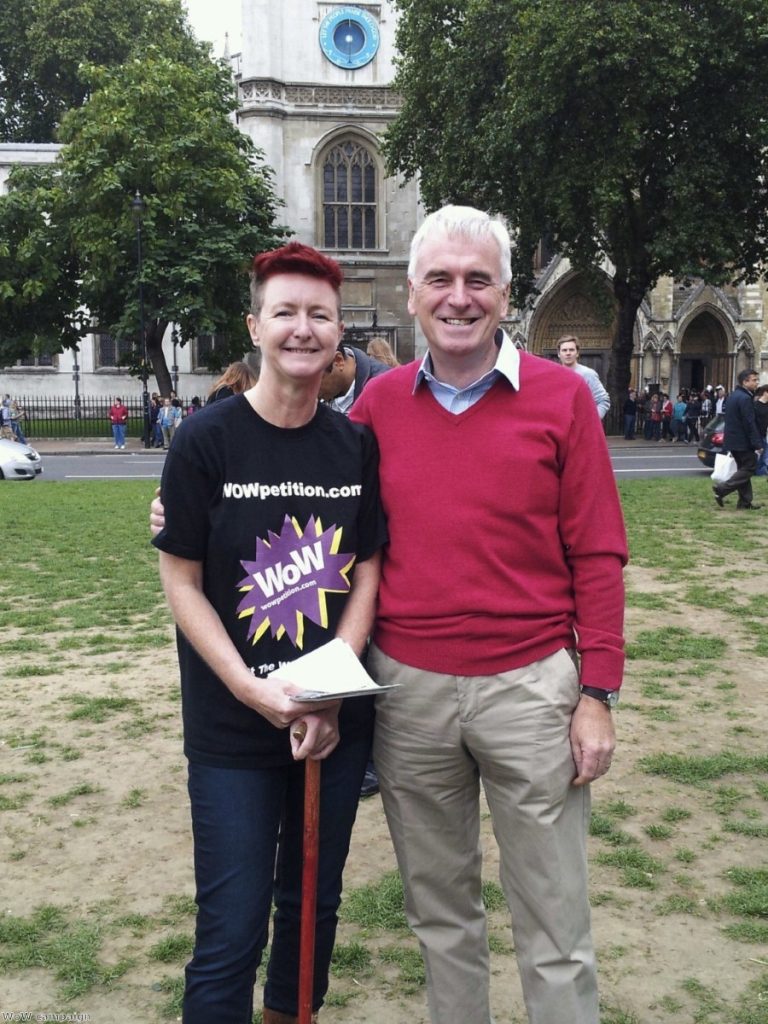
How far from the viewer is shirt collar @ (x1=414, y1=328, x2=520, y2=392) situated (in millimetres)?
2506

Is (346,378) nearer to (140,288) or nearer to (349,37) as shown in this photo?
(140,288)

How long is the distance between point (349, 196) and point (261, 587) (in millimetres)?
39869

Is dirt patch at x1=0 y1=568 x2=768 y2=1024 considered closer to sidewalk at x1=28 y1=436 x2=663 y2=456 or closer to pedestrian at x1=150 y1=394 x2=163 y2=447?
sidewalk at x1=28 y1=436 x2=663 y2=456

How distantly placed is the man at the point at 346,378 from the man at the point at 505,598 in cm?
199

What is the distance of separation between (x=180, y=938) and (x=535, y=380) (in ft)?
7.46

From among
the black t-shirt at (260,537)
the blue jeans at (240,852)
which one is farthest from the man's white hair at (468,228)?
the blue jeans at (240,852)

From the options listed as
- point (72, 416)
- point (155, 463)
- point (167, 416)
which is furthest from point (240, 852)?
point (72, 416)

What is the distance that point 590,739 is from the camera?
2.43m

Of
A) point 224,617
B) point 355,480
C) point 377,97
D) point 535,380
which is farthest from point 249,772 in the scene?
point 377,97

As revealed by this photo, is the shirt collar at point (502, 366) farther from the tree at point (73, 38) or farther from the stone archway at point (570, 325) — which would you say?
the tree at point (73, 38)

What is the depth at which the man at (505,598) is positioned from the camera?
244 cm

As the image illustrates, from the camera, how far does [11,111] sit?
4841 centimetres

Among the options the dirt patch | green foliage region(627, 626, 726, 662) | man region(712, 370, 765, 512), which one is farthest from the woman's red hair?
man region(712, 370, 765, 512)

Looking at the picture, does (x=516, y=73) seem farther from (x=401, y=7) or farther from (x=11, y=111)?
(x=11, y=111)
